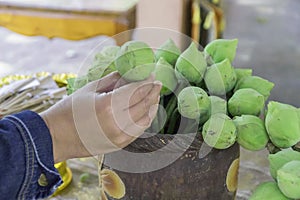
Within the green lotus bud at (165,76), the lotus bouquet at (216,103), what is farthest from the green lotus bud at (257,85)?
the green lotus bud at (165,76)

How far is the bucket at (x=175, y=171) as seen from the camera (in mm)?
658

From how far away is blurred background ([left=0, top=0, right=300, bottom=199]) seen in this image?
193 cm

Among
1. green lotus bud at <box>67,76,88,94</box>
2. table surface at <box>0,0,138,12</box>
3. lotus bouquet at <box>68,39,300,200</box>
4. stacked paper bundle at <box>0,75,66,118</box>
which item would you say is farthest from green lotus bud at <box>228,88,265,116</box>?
table surface at <box>0,0,138,12</box>

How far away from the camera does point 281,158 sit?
0.64 meters

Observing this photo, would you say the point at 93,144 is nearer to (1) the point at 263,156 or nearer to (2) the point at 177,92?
(2) the point at 177,92

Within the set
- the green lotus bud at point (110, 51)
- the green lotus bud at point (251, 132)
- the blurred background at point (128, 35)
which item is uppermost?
the green lotus bud at point (110, 51)

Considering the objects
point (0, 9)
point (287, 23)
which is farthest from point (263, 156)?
point (287, 23)

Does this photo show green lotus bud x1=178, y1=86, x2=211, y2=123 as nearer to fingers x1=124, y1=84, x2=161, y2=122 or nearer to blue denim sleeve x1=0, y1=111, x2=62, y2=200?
fingers x1=124, y1=84, x2=161, y2=122

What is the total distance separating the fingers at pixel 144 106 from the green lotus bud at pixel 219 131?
0.08 metres

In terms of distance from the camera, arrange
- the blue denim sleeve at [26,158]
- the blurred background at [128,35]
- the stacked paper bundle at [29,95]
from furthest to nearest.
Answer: the blurred background at [128,35] → the stacked paper bundle at [29,95] → the blue denim sleeve at [26,158]

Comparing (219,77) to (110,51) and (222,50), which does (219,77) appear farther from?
(110,51)

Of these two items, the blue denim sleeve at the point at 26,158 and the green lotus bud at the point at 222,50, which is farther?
the green lotus bud at the point at 222,50

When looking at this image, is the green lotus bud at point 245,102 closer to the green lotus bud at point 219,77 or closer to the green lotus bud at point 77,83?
the green lotus bud at point 219,77

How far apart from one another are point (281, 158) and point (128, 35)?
0.70 metres
